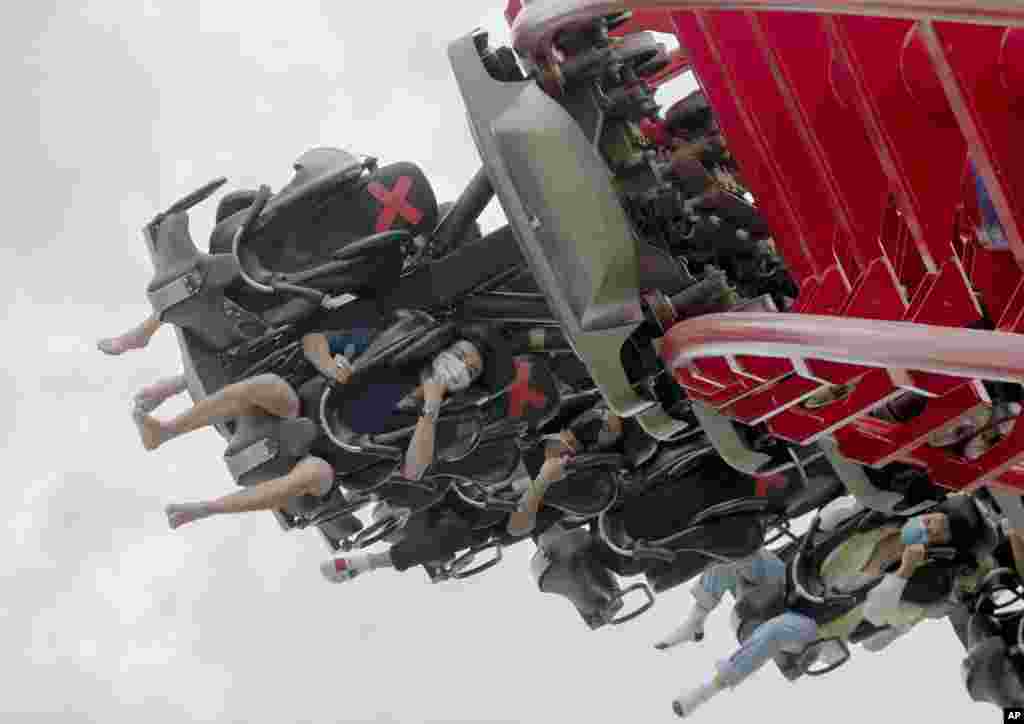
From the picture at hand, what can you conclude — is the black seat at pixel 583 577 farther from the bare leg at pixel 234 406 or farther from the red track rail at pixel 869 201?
the red track rail at pixel 869 201

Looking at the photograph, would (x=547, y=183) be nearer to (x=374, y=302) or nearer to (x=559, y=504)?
(x=374, y=302)

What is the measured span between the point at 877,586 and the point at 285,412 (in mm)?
3202

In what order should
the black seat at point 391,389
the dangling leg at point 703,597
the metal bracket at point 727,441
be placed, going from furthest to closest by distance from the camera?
the dangling leg at point 703,597, the black seat at point 391,389, the metal bracket at point 727,441

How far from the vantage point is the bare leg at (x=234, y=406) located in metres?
9.84

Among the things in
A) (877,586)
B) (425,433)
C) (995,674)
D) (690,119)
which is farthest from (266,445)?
(995,674)

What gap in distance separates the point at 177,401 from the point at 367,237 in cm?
765

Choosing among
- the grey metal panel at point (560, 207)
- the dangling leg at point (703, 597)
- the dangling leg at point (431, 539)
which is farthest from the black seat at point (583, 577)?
the grey metal panel at point (560, 207)

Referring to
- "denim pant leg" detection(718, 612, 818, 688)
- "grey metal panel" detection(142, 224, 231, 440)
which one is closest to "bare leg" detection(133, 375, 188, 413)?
"grey metal panel" detection(142, 224, 231, 440)

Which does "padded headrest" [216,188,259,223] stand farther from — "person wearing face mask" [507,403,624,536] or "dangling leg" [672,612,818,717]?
"dangling leg" [672,612,818,717]

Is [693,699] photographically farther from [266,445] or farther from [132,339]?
[132,339]

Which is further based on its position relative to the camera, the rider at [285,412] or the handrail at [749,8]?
the rider at [285,412]

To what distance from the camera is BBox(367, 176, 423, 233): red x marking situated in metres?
9.96

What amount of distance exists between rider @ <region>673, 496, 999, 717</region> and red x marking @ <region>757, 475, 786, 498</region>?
428 millimetres

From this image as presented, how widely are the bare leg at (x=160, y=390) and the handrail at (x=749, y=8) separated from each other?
251 centimetres
